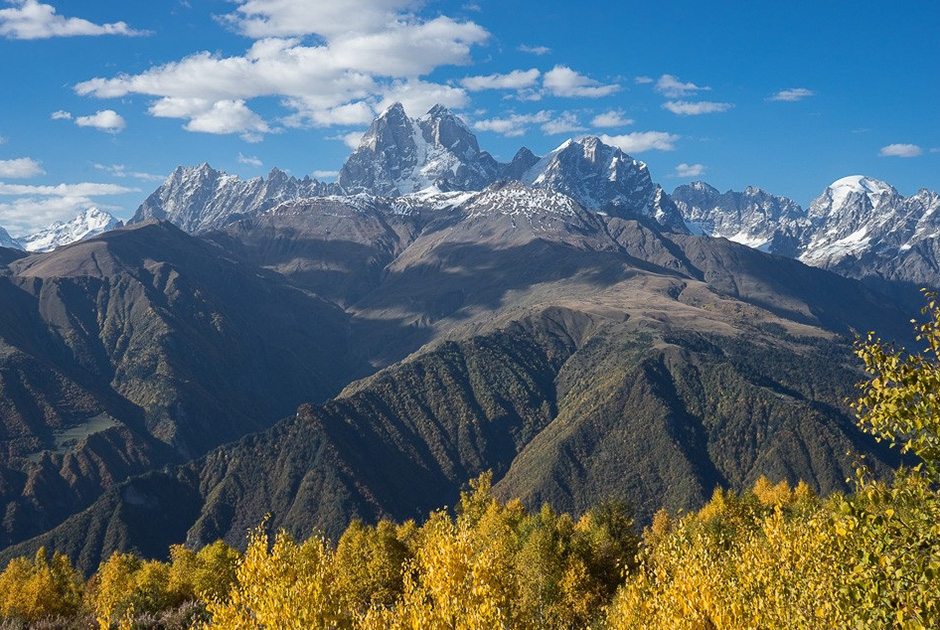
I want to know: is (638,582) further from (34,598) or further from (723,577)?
(34,598)

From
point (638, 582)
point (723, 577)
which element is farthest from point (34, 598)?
point (723, 577)

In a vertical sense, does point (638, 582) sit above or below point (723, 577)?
above

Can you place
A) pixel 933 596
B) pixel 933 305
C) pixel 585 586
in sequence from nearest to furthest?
pixel 933 596
pixel 933 305
pixel 585 586

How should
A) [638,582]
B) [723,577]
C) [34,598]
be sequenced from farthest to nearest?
[34,598] < [723,577] < [638,582]

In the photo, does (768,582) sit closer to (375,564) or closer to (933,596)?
(933,596)

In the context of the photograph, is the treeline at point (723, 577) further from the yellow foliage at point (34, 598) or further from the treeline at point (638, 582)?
the yellow foliage at point (34, 598)

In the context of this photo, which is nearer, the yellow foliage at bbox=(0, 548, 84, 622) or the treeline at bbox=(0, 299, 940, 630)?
the treeline at bbox=(0, 299, 940, 630)

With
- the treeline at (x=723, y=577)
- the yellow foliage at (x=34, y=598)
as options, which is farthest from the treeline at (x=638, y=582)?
Answer: the yellow foliage at (x=34, y=598)

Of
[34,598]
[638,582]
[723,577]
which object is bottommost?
[34,598]

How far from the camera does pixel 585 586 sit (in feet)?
307

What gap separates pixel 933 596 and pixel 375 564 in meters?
100

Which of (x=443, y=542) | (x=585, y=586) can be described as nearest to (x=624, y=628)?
(x=443, y=542)

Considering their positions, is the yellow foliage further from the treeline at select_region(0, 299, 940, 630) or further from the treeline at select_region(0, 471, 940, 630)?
the treeline at select_region(0, 299, 940, 630)

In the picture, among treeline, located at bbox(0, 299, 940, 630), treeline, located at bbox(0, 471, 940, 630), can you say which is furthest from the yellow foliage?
treeline, located at bbox(0, 299, 940, 630)
